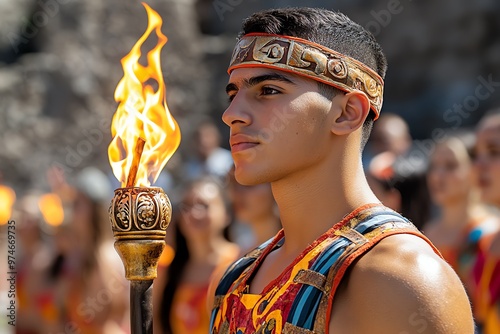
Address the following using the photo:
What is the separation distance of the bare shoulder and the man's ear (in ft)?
1.55

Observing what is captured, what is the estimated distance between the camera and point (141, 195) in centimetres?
279

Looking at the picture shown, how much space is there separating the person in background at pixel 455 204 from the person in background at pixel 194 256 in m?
1.48

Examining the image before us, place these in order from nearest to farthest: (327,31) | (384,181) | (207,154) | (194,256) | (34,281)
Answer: (327,31) < (384,181) < (194,256) < (34,281) < (207,154)

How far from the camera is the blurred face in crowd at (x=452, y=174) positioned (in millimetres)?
6305

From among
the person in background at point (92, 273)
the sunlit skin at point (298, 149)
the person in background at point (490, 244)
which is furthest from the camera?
the person in background at point (92, 273)

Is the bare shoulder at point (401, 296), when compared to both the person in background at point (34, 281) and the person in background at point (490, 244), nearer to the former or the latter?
the person in background at point (490, 244)

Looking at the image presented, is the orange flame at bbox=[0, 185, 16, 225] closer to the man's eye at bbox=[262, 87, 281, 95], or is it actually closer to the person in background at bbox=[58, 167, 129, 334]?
the person in background at bbox=[58, 167, 129, 334]

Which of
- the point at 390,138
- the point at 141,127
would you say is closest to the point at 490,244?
the point at 390,138

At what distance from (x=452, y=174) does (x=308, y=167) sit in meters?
3.58

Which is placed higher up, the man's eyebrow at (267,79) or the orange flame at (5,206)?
the orange flame at (5,206)

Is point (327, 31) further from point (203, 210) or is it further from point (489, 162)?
point (203, 210)

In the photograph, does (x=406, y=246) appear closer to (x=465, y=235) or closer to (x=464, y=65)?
(x=465, y=235)

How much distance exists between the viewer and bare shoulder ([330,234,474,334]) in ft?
8.15

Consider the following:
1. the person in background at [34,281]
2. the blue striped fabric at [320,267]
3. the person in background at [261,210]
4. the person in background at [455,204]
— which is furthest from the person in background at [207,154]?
the blue striped fabric at [320,267]
